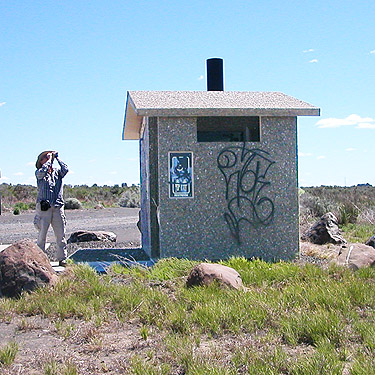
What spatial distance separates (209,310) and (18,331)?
202cm

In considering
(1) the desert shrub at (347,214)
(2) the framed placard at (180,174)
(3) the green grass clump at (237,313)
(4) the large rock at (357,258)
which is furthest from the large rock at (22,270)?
(1) the desert shrub at (347,214)

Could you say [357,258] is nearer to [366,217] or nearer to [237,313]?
[237,313]

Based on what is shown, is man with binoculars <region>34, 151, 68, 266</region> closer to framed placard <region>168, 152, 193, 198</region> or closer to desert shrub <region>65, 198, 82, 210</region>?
framed placard <region>168, 152, 193, 198</region>

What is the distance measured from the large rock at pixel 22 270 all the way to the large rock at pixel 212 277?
1884 millimetres

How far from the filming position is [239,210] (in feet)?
37.2

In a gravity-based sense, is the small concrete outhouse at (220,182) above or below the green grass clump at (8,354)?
above

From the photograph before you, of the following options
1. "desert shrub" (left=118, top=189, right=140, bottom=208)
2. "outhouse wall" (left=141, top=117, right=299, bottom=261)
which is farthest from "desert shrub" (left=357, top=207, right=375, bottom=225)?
"desert shrub" (left=118, top=189, right=140, bottom=208)

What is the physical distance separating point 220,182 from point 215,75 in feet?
13.3

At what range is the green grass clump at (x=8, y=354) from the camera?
16.4 feet

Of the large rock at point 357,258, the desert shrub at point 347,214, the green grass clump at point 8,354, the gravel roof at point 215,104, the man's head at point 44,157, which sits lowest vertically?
the green grass clump at point 8,354

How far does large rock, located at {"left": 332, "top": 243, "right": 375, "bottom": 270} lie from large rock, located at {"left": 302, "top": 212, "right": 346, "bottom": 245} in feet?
11.9

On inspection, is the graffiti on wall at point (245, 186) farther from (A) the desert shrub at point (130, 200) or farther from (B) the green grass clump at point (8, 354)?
(A) the desert shrub at point (130, 200)

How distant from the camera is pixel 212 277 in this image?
7430mm

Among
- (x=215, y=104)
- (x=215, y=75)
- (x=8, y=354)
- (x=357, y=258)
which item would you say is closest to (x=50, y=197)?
(x=215, y=104)
